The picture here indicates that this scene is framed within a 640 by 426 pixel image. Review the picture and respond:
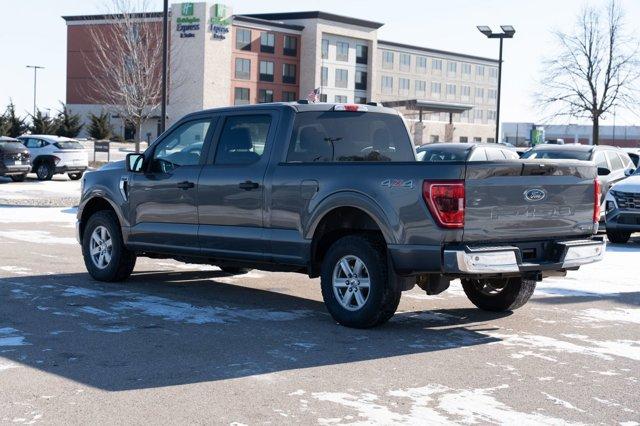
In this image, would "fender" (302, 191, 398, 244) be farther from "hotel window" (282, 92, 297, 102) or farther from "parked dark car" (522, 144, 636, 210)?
"hotel window" (282, 92, 297, 102)

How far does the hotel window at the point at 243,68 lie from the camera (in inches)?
3568

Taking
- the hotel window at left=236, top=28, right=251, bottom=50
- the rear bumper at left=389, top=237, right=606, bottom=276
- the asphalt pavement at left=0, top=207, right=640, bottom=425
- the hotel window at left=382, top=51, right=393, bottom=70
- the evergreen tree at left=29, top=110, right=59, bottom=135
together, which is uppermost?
the hotel window at left=382, top=51, right=393, bottom=70

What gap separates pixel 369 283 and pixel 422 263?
0.58 metres

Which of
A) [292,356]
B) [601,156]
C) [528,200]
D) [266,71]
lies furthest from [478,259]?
[266,71]

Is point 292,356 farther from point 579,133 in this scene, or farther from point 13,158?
point 579,133

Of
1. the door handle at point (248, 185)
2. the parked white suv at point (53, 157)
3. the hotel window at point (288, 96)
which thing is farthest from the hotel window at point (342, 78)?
the door handle at point (248, 185)

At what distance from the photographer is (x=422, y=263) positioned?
8078 mm

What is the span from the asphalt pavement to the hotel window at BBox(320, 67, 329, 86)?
85184mm

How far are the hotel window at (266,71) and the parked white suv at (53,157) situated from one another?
57.2 m

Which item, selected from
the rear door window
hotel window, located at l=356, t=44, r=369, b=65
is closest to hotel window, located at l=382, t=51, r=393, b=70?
hotel window, located at l=356, t=44, r=369, b=65

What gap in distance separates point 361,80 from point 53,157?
68100mm

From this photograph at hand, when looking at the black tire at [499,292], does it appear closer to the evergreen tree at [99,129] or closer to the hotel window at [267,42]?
the evergreen tree at [99,129]

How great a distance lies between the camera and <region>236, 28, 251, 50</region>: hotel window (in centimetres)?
8994

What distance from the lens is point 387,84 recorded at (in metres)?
116
